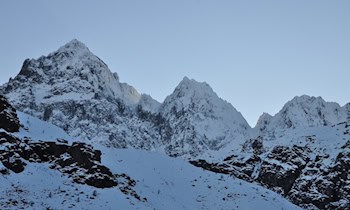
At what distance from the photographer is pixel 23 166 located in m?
41.0

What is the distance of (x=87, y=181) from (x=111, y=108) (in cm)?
10963

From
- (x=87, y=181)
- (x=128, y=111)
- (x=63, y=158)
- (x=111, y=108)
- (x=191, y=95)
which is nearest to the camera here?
(x=87, y=181)

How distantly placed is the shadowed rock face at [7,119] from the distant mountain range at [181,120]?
29.9 metres

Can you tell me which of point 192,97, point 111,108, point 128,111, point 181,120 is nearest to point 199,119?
point 181,120

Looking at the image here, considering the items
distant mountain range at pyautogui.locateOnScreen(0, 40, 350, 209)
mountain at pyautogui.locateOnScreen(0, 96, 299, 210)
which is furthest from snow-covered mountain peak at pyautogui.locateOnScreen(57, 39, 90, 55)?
mountain at pyautogui.locateOnScreen(0, 96, 299, 210)

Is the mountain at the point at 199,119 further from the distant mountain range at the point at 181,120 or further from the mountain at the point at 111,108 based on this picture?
the distant mountain range at the point at 181,120

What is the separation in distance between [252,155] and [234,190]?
67.4 feet

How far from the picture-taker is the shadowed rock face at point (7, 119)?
144 feet

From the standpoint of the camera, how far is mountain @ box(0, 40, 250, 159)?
138m

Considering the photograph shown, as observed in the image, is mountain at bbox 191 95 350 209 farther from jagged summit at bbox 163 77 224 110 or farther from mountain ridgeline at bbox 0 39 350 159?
jagged summit at bbox 163 77 224 110

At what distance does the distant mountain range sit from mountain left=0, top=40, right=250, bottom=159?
27cm

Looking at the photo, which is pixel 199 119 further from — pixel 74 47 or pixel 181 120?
pixel 74 47

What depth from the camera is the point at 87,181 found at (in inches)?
1694

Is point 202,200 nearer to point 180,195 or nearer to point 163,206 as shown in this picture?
point 180,195
